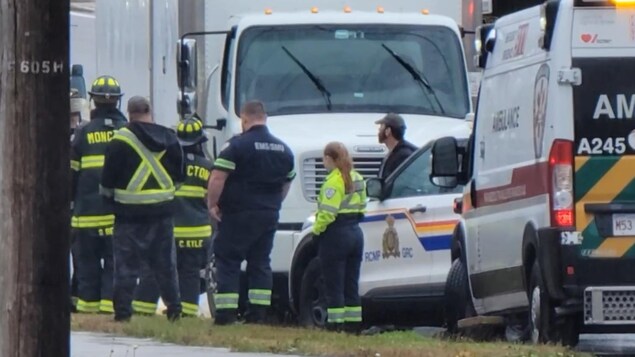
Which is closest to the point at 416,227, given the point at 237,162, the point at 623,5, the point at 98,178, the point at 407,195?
the point at 407,195

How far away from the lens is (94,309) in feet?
49.8

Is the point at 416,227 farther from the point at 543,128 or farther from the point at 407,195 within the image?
the point at 543,128

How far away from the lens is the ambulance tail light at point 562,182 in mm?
10508

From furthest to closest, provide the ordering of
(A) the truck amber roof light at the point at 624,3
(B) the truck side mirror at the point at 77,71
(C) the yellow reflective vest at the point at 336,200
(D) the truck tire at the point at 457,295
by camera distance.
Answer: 1. (B) the truck side mirror at the point at 77,71
2. (C) the yellow reflective vest at the point at 336,200
3. (D) the truck tire at the point at 457,295
4. (A) the truck amber roof light at the point at 624,3

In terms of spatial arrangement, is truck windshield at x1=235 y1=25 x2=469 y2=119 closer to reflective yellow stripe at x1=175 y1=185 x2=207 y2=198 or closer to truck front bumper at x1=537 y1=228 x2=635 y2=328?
reflective yellow stripe at x1=175 y1=185 x2=207 y2=198

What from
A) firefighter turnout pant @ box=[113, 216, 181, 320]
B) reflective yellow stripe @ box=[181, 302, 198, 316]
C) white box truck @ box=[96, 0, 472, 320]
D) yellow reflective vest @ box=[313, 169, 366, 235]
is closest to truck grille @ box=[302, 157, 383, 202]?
white box truck @ box=[96, 0, 472, 320]

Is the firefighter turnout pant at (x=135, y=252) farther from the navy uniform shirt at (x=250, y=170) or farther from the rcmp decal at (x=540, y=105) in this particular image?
the rcmp decal at (x=540, y=105)

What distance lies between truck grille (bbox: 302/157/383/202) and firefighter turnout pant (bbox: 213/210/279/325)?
210 centimetres

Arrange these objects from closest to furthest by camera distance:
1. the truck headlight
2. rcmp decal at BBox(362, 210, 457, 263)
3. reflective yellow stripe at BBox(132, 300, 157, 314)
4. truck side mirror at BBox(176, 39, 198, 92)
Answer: rcmp decal at BBox(362, 210, 457, 263)
reflective yellow stripe at BBox(132, 300, 157, 314)
the truck headlight
truck side mirror at BBox(176, 39, 198, 92)

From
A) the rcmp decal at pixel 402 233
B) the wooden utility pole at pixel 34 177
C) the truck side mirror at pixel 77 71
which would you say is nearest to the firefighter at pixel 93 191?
the rcmp decal at pixel 402 233

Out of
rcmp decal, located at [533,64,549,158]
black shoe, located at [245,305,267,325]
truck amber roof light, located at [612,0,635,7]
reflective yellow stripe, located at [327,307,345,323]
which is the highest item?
truck amber roof light, located at [612,0,635,7]

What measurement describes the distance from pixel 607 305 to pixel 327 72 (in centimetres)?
663

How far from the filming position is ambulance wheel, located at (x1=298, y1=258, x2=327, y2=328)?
47.4 ft

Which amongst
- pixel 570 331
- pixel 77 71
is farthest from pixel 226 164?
→ pixel 77 71
